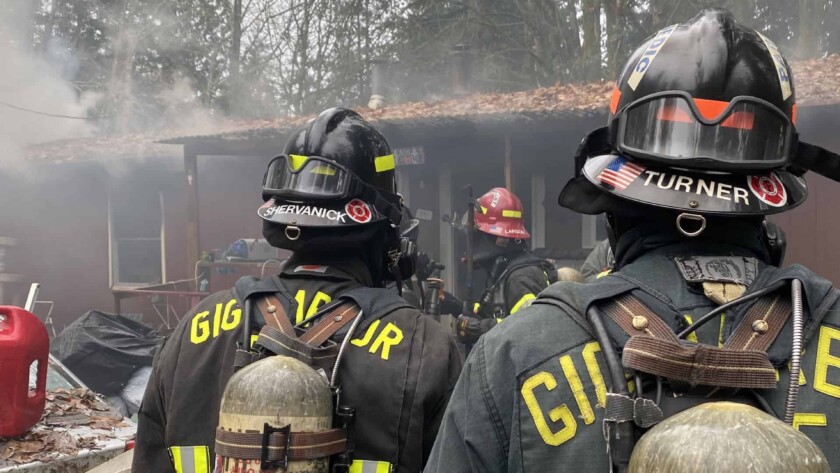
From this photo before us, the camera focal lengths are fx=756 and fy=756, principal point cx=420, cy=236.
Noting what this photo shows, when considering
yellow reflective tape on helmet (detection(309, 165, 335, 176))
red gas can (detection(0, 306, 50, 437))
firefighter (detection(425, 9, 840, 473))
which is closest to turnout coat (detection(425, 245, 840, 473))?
firefighter (detection(425, 9, 840, 473))

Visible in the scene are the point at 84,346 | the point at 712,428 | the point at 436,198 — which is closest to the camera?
the point at 712,428

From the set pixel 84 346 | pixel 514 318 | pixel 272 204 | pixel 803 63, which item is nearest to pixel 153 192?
pixel 84 346

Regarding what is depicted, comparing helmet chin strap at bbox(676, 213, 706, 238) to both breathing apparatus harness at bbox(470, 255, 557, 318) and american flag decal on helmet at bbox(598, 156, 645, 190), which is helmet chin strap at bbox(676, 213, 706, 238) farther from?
breathing apparatus harness at bbox(470, 255, 557, 318)

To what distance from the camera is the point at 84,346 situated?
755 centimetres

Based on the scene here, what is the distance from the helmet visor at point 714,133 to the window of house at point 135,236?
14.1 m

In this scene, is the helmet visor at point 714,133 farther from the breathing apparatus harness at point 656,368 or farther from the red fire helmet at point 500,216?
the red fire helmet at point 500,216

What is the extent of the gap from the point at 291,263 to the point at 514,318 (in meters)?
1.25

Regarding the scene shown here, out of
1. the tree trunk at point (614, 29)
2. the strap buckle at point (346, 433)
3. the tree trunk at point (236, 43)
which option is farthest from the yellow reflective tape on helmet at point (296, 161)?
the tree trunk at point (236, 43)

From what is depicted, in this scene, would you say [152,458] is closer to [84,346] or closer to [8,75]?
[84,346]

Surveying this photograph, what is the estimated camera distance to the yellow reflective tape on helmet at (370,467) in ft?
6.66

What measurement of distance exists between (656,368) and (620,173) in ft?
1.44

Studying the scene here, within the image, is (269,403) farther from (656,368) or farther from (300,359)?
(656,368)

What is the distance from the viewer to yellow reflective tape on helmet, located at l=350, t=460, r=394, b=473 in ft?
6.66

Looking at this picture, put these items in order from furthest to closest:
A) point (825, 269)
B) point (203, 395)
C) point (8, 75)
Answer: point (8, 75) < point (825, 269) < point (203, 395)
